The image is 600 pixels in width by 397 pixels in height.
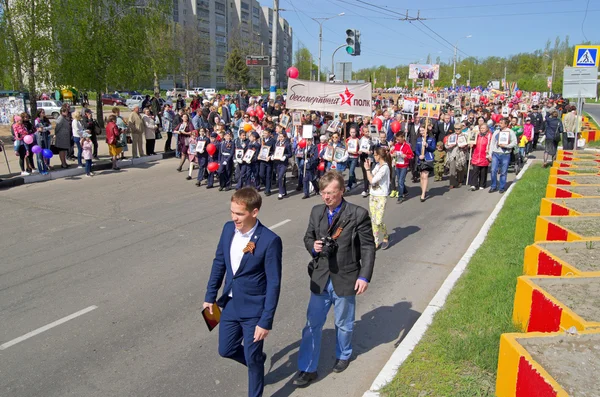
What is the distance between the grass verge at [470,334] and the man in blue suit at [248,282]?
126 centimetres

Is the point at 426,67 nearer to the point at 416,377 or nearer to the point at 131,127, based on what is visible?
the point at 131,127

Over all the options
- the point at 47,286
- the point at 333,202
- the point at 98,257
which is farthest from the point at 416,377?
the point at 98,257

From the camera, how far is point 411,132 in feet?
54.7

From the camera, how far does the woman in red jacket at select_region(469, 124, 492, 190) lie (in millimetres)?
13938

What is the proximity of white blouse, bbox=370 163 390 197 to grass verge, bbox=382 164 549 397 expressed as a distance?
1.91 m

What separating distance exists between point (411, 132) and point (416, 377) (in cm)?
1298

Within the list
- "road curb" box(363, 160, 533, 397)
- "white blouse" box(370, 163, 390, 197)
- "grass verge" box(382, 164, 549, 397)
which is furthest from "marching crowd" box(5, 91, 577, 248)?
"grass verge" box(382, 164, 549, 397)

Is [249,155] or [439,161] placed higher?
[249,155]

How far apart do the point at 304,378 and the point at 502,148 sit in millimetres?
10963

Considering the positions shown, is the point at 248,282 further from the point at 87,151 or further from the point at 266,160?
the point at 87,151

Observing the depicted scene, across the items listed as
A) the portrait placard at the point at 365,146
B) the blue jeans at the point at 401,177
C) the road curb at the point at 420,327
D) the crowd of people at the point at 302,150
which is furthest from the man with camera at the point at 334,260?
the portrait placard at the point at 365,146

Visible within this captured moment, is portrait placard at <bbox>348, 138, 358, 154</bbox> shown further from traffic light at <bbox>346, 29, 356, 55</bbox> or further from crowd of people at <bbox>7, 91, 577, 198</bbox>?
traffic light at <bbox>346, 29, 356, 55</bbox>

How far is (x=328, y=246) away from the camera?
4.49 metres

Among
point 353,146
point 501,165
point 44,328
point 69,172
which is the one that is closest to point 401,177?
point 353,146
